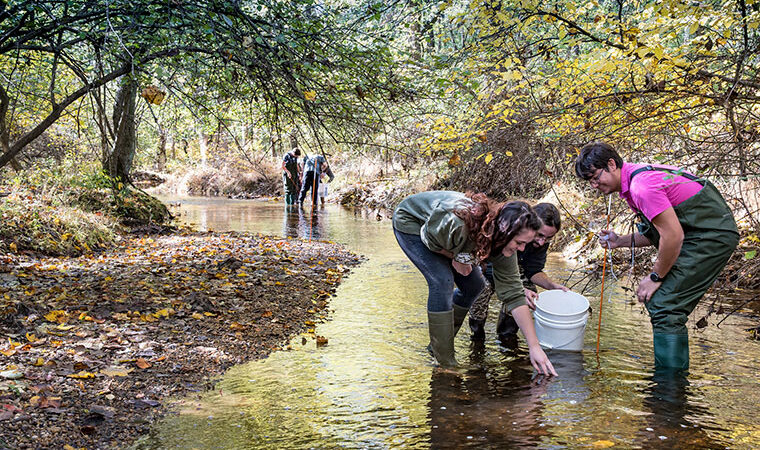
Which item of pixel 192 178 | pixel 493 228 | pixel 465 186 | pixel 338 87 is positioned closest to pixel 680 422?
pixel 493 228

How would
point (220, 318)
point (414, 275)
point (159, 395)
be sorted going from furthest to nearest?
point (414, 275) → point (220, 318) → point (159, 395)

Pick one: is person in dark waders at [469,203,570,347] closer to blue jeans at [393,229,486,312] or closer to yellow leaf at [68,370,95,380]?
blue jeans at [393,229,486,312]

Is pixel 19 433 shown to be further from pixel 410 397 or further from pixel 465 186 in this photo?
pixel 465 186

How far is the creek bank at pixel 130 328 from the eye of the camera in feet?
10.3

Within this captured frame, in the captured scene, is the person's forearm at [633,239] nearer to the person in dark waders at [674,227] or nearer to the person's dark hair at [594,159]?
the person in dark waders at [674,227]

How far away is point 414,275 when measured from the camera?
8.12 metres

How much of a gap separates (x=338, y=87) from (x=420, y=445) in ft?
11.9

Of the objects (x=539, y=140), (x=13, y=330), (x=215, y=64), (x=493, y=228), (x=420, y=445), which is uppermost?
(x=215, y=64)

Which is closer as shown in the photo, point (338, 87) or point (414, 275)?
point (338, 87)

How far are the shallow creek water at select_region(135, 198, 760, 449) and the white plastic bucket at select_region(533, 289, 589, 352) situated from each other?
132 mm

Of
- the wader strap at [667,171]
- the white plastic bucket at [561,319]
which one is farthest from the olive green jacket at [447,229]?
the wader strap at [667,171]

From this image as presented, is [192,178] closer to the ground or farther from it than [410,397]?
farther from it

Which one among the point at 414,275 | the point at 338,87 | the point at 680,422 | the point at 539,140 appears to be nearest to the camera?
the point at 680,422

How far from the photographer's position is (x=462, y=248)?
147 inches
